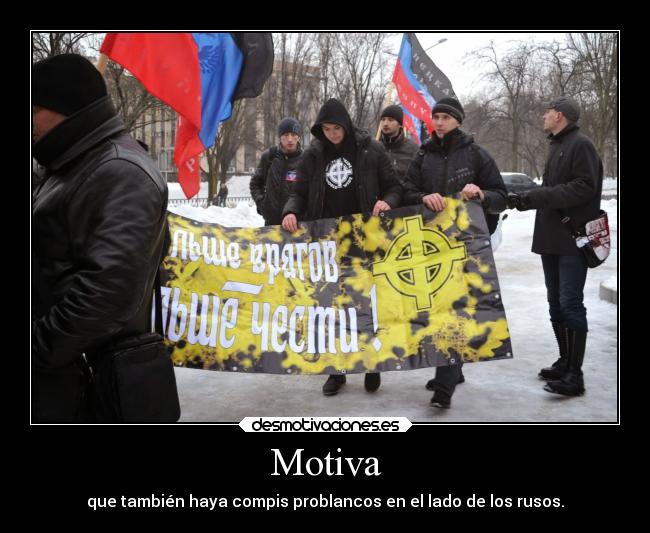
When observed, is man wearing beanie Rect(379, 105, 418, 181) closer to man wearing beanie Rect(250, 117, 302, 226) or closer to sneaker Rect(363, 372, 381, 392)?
man wearing beanie Rect(250, 117, 302, 226)

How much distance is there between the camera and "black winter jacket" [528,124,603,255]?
4.69 metres

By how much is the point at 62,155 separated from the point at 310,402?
117 inches

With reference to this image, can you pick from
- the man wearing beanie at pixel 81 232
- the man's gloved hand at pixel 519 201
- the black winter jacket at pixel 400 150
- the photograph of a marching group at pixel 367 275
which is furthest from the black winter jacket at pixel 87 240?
the black winter jacket at pixel 400 150

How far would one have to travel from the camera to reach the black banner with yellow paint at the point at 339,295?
434cm

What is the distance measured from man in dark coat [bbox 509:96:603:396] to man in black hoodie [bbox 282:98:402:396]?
96 cm

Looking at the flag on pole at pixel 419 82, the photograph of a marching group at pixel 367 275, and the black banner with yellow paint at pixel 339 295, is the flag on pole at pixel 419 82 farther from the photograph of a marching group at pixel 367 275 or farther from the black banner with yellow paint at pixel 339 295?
the black banner with yellow paint at pixel 339 295

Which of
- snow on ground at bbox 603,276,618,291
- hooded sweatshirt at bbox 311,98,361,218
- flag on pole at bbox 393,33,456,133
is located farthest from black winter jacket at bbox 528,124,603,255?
flag on pole at bbox 393,33,456,133

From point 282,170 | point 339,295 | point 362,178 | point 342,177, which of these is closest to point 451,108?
point 362,178

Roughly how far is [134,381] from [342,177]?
3.09 metres

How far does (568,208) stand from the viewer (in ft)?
15.8

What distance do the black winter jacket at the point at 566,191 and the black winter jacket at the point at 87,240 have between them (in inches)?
128

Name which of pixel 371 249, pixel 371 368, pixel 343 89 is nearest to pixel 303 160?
pixel 371 249

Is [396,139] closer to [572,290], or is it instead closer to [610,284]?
[572,290]

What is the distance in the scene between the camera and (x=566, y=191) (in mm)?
4688
